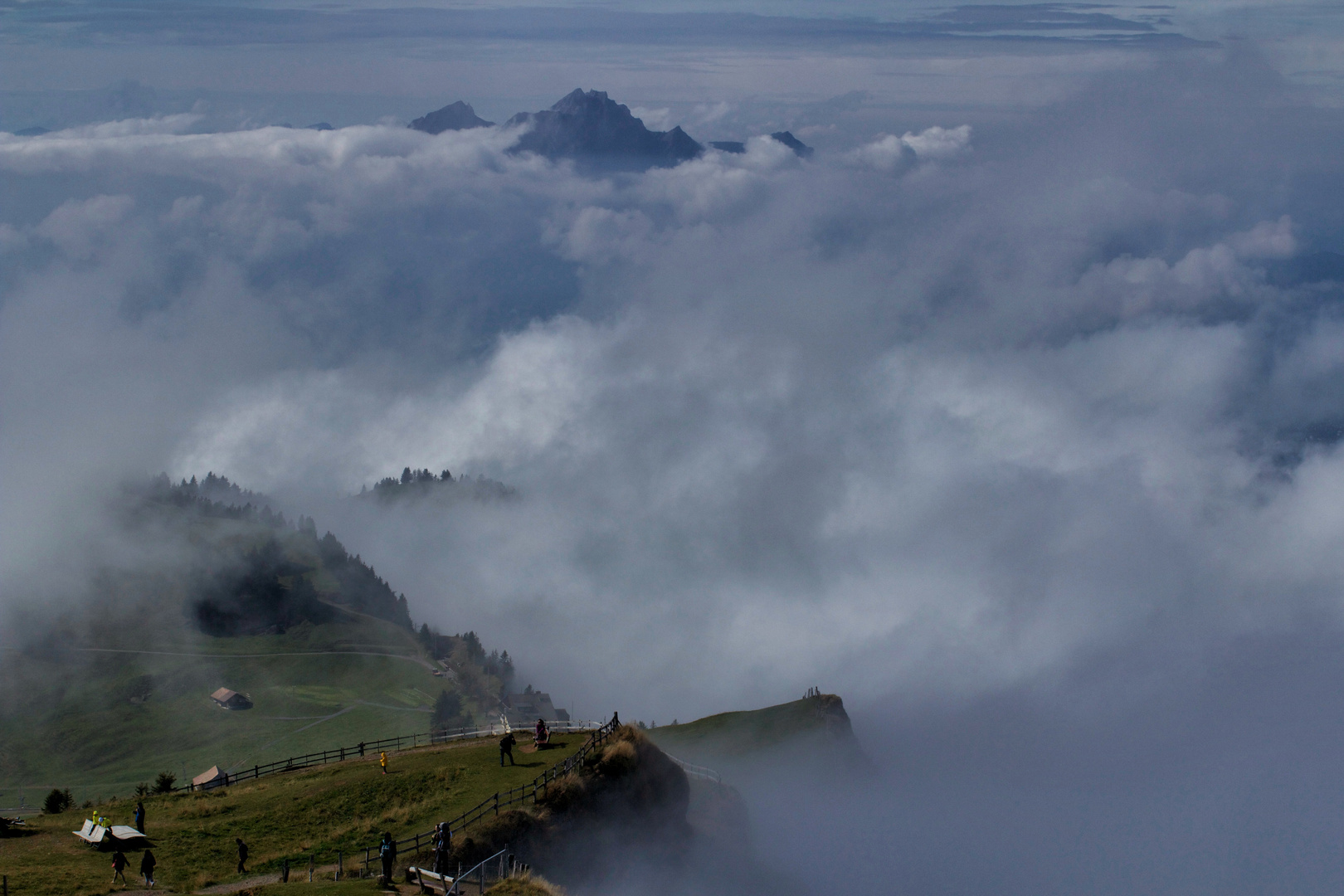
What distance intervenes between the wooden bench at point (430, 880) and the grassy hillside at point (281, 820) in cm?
160

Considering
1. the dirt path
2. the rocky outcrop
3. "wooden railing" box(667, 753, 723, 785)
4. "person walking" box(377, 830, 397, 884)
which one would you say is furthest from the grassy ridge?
"person walking" box(377, 830, 397, 884)

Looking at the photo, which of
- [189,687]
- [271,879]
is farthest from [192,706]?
[271,879]

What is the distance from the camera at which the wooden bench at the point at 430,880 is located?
3441 centimetres

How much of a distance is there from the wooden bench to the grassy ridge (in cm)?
11572

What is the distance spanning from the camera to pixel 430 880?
116ft

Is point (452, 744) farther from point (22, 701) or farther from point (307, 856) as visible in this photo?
point (22, 701)

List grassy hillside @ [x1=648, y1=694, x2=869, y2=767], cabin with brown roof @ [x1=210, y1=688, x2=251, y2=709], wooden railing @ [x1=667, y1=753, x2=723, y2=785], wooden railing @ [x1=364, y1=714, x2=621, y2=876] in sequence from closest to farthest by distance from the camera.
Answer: wooden railing @ [x1=364, y1=714, x2=621, y2=876], wooden railing @ [x1=667, y1=753, x2=723, y2=785], grassy hillside @ [x1=648, y1=694, x2=869, y2=767], cabin with brown roof @ [x1=210, y1=688, x2=251, y2=709]

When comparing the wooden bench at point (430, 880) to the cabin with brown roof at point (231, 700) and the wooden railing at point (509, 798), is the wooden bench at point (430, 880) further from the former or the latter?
the cabin with brown roof at point (231, 700)

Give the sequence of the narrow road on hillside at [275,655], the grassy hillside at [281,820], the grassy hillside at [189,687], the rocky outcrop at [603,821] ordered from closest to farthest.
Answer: the grassy hillside at [281,820], the rocky outcrop at [603,821], the grassy hillside at [189,687], the narrow road on hillside at [275,655]

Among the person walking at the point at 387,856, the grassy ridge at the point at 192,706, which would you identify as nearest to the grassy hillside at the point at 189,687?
the grassy ridge at the point at 192,706

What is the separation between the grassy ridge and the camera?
14500 centimetres

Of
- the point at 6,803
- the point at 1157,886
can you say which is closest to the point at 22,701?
the point at 6,803

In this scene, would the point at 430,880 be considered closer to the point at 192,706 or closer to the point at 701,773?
the point at 701,773

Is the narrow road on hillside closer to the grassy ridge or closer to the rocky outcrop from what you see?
the grassy ridge
